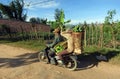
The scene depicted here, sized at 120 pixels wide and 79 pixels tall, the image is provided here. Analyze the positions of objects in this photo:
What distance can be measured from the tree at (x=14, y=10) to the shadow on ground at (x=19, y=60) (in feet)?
109

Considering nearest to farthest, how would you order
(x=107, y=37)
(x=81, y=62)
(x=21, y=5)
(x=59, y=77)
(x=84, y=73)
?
(x=59, y=77) → (x=84, y=73) → (x=81, y=62) → (x=107, y=37) → (x=21, y=5)

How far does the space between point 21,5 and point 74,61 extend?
131ft

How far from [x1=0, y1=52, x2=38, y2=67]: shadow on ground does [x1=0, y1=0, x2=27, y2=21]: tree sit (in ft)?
109

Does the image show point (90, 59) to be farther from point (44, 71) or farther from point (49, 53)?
point (44, 71)

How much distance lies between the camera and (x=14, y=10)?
A: 4525cm

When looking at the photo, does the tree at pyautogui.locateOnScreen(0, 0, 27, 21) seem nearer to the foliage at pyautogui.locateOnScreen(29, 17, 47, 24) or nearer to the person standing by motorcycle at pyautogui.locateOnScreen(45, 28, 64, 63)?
the foliage at pyautogui.locateOnScreen(29, 17, 47, 24)

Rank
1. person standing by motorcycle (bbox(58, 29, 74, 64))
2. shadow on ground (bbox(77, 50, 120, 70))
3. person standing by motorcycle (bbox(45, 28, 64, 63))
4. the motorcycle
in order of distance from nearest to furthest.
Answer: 1. the motorcycle
2. person standing by motorcycle (bbox(58, 29, 74, 64))
3. person standing by motorcycle (bbox(45, 28, 64, 63))
4. shadow on ground (bbox(77, 50, 120, 70))

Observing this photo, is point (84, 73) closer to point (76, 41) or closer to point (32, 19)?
point (76, 41)

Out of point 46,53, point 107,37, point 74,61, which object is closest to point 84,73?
point 74,61

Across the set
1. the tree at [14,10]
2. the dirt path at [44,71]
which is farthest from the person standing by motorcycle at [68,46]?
the tree at [14,10]

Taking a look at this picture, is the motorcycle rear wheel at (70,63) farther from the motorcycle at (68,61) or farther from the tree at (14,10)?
the tree at (14,10)

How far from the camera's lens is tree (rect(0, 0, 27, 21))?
43500 millimetres

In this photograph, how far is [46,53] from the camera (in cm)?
977

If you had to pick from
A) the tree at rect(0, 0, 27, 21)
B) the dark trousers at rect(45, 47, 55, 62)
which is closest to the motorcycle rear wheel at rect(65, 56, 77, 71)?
the dark trousers at rect(45, 47, 55, 62)
